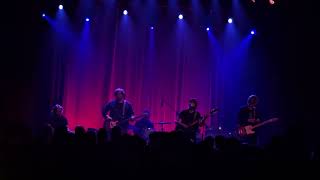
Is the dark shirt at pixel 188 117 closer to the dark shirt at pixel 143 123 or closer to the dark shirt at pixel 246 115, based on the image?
the dark shirt at pixel 246 115

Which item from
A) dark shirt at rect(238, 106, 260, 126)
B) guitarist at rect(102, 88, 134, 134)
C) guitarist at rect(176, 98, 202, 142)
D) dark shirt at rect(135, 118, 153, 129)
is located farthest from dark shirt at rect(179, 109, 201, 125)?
dark shirt at rect(135, 118, 153, 129)

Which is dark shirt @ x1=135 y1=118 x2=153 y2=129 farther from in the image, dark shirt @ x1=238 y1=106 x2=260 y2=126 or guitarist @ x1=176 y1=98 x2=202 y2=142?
dark shirt @ x1=238 y1=106 x2=260 y2=126

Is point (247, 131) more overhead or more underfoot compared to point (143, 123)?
more underfoot

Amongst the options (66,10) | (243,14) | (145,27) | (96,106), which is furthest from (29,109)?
(243,14)

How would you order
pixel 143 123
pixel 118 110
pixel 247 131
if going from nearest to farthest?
pixel 247 131
pixel 118 110
pixel 143 123

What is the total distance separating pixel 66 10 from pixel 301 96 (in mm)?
7814

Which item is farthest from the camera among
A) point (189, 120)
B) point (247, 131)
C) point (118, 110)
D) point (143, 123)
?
point (143, 123)

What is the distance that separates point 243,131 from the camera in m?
10.0

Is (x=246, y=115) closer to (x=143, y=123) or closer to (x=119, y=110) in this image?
(x=119, y=110)

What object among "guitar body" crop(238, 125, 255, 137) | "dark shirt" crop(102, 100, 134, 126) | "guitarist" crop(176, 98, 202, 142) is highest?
"dark shirt" crop(102, 100, 134, 126)

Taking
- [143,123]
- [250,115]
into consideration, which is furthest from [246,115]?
[143,123]

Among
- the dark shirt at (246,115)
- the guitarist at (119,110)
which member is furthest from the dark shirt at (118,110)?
the dark shirt at (246,115)

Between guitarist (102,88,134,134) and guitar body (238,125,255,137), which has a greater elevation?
guitarist (102,88,134,134)

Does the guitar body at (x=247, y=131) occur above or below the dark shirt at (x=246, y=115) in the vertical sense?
below
